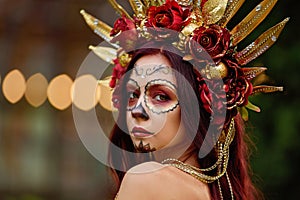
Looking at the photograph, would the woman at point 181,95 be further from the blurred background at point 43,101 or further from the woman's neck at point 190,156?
the blurred background at point 43,101

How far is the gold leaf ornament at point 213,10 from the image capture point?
199 centimetres

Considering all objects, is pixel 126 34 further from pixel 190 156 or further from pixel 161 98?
pixel 190 156

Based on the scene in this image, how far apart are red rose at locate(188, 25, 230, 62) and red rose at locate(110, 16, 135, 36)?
156 mm

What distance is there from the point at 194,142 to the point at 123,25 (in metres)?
0.33

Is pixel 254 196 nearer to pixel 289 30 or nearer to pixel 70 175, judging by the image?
pixel 289 30

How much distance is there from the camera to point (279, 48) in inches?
143

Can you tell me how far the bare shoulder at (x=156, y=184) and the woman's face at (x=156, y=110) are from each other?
0.08 m

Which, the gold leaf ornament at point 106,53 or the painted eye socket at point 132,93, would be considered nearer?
the painted eye socket at point 132,93

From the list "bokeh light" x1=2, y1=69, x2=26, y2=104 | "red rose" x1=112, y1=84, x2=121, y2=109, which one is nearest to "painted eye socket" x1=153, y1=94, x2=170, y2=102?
"red rose" x1=112, y1=84, x2=121, y2=109

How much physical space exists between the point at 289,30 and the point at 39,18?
248 cm

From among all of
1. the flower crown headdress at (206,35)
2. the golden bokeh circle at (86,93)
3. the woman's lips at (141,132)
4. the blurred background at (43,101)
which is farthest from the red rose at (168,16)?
the blurred background at (43,101)

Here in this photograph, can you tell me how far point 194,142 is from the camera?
6.32 ft

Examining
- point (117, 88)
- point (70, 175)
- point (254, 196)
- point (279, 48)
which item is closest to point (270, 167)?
point (279, 48)

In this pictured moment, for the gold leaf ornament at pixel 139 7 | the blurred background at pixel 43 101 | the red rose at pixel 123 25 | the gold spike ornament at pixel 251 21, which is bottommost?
the blurred background at pixel 43 101
